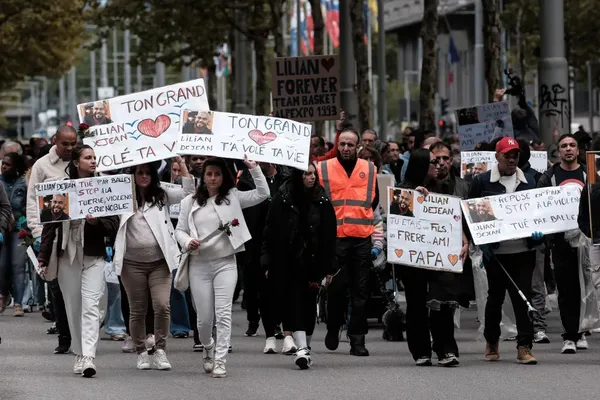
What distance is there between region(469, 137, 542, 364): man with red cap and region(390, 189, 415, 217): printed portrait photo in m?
0.54

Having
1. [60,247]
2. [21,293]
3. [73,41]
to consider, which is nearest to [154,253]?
[60,247]

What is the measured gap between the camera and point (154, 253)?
13672mm

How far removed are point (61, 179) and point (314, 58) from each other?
28.5 feet

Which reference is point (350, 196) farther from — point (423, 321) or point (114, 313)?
point (114, 313)

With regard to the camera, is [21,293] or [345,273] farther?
[21,293]

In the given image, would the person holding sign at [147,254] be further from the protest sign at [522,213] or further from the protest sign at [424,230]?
the protest sign at [522,213]

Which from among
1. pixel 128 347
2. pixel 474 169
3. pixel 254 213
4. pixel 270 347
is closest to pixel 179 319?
pixel 128 347

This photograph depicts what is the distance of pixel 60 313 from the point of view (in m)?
15.4

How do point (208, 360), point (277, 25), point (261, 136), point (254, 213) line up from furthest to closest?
point (277, 25) → point (254, 213) → point (261, 136) → point (208, 360)

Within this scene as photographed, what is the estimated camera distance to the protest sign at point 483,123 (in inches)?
822

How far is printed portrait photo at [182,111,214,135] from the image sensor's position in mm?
13781

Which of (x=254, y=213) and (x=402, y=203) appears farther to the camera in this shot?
(x=254, y=213)

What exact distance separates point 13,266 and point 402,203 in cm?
758

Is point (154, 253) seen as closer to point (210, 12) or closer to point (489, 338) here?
point (489, 338)
